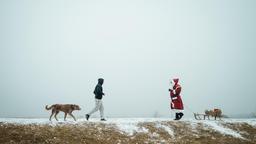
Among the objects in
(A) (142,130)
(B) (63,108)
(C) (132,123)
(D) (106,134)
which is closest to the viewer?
(D) (106,134)

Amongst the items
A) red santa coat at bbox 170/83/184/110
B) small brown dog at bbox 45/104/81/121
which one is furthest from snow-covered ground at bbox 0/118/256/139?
red santa coat at bbox 170/83/184/110

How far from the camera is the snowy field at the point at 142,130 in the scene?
1788 centimetres

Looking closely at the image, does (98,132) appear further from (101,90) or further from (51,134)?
(101,90)

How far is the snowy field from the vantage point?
1788 centimetres

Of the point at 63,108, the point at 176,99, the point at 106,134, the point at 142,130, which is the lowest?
the point at 106,134

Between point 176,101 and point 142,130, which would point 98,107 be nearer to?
point 142,130

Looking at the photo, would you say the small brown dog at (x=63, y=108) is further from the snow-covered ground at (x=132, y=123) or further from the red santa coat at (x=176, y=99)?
the red santa coat at (x=176, y=99)

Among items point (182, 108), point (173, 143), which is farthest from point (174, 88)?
point (173, 143)

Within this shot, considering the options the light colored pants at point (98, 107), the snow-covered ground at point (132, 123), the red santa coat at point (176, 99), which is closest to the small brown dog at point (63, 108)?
the snow-covered ground at point (132, 123)

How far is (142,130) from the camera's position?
20500 millimetres

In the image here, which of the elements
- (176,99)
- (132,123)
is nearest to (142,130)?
(132,123)

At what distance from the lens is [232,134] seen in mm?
22453

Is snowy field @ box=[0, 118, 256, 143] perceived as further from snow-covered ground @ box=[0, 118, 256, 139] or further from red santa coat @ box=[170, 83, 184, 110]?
red santa coat @ box=[170, 83, 184, 110]

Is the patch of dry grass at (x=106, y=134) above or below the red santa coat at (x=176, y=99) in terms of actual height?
below
